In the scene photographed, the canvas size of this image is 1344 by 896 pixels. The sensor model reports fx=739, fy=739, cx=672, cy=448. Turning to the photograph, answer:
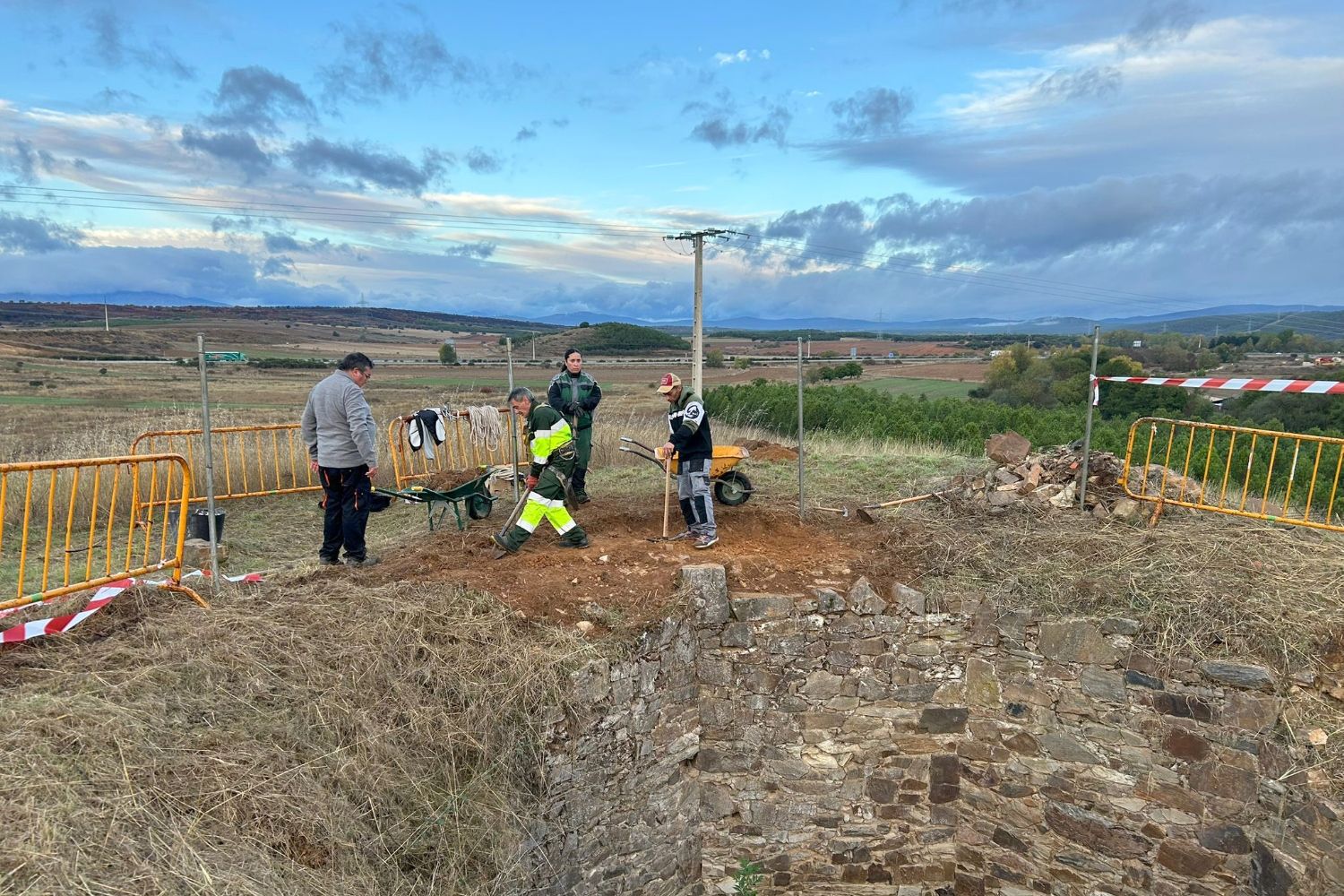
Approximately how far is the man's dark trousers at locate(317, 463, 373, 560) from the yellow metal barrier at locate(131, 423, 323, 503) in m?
4.06

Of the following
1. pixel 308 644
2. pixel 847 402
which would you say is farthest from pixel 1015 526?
pixel 847 402

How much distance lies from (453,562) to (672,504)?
3208 millimetres

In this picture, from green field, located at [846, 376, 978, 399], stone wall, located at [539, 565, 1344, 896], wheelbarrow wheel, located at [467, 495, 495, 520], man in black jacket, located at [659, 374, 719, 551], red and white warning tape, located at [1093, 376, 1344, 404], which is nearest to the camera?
stone wall, located at [539, 565, 1344, 896]

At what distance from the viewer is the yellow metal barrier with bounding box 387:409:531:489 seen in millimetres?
10867

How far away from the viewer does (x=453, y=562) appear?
21.6ft

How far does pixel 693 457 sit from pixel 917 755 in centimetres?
330

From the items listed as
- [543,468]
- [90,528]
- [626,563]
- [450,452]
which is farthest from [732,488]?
[90,528]

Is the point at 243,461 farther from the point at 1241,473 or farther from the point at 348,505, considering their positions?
the point at 1241,473

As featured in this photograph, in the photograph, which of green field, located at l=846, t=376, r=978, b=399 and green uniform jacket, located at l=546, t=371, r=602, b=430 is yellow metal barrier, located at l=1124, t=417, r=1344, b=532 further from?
green field, located at l=846, t=376, r=978, b=399

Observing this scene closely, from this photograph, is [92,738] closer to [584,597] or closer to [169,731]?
[169,731]

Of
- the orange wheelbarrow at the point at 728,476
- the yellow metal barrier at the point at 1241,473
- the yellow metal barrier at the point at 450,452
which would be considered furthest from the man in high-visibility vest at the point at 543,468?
the yellow metal barrier at the point at 1241,473

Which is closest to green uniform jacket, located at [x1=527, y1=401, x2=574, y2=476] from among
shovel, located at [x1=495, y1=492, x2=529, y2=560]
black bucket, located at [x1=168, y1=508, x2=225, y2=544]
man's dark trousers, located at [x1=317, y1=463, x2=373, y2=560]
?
shovel, located at [x1=495, y1=492, x2=529, y2=560]

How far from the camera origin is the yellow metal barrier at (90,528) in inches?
218

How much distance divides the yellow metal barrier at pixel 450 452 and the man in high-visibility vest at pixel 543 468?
162 inches
